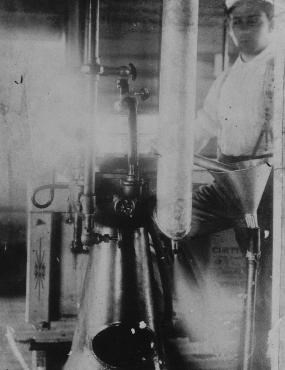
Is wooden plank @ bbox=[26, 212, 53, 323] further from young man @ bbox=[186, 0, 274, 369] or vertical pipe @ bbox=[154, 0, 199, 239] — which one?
young man @ bbox=[186, 0, 274, 369]

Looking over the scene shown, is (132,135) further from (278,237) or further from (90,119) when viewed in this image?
(278,237)

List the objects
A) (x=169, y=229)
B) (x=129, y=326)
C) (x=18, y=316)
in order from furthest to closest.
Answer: (x=18, y=316) → (x=169, y=229) → (x=129, y=326)

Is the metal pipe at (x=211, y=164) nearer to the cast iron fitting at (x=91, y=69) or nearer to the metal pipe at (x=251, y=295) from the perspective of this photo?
the metal pipe at (x=251, y=295)

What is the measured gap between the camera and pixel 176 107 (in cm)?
182

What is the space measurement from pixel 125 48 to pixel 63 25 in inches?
14.1

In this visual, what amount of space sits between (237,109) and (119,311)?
4.02ft

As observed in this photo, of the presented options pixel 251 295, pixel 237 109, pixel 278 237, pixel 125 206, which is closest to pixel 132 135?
pixel 125 206

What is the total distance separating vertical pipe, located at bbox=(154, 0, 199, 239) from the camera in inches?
70.3

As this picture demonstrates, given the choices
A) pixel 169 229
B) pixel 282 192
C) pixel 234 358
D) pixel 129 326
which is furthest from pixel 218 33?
pixel 234 358

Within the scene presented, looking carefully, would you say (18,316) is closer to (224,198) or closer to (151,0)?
(224,198)

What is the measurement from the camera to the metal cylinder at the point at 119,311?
1765mm

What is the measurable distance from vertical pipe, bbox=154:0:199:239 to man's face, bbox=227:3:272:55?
27 centimetres

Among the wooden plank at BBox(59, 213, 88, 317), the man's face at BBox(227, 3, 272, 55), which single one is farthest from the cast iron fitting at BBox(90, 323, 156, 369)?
the man's face at BBox(227, 3, 272, 55)

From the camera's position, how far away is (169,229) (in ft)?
6.29
